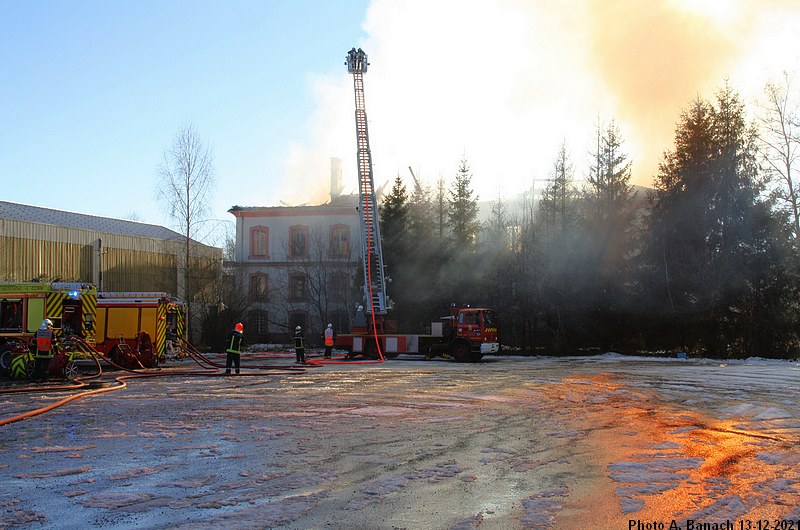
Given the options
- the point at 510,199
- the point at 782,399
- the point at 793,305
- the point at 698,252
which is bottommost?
the point at 782,399

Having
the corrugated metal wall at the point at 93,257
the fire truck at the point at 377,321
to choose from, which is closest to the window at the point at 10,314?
the fire truck at the point at 377,321

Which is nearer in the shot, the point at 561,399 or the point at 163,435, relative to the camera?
the point at 163,435

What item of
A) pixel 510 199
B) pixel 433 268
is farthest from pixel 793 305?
pixel 510 199

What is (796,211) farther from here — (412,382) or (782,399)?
(412,382)

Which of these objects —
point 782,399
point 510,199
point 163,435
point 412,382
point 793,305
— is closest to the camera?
point 163,435

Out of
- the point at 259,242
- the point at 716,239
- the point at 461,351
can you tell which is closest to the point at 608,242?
the point at 716,239

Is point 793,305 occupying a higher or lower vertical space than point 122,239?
lower

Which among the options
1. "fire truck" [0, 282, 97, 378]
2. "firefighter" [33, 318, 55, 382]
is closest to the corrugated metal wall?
"fire truck" [0, 282, 97, 378]

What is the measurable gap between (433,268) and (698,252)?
15318 mm

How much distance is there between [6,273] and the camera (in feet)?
111

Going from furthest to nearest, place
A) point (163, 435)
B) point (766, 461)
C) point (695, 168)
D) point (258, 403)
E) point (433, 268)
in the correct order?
point (433, 268), point (695, 168), point (258, 403), point (163, 435), point (766, 461)

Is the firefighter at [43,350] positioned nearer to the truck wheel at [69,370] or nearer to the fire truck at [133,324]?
the truck wheel at [69,370]

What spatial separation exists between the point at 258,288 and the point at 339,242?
21.6 feet

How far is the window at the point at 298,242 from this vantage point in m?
45.5
